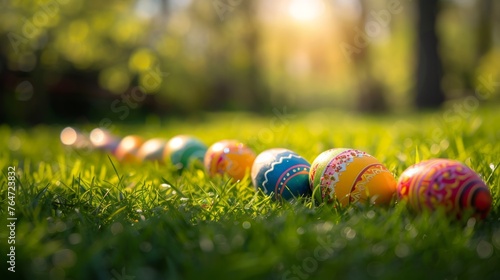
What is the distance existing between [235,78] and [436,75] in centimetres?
1092

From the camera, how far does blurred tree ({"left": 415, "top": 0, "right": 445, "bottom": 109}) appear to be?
10.0m

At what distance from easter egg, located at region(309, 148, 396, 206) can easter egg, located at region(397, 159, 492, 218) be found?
0.14m

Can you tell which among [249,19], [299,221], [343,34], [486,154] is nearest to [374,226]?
[299,221]

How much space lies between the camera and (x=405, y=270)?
153 centimetres

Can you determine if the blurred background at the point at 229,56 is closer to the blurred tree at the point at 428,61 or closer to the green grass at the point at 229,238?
the blurred tree at the point at 428,61

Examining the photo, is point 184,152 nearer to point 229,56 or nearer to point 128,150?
point 128,150

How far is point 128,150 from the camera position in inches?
156

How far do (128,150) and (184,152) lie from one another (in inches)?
31.0

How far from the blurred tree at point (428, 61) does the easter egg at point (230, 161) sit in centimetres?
832

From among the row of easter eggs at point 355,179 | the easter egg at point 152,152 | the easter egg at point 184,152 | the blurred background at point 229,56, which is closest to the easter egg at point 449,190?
the row of easter eggs at point 355,179

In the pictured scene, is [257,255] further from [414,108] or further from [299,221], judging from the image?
[414,108]

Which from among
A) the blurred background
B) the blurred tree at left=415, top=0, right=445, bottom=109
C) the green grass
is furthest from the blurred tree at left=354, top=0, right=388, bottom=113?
the green grass

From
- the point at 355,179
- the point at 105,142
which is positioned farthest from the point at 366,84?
the point at 355,179

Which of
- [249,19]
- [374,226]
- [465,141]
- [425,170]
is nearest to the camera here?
[374,226]
